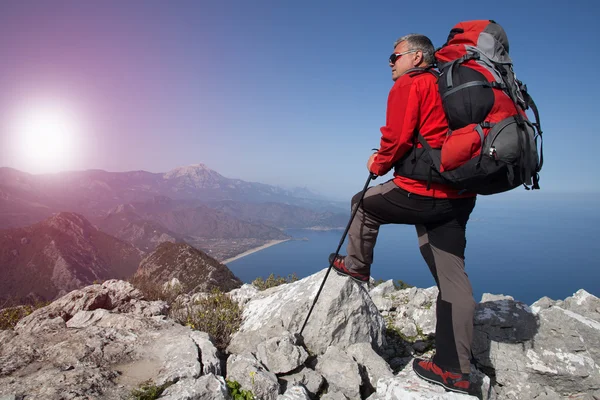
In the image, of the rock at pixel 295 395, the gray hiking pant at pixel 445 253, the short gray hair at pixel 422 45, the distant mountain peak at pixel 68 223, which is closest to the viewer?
the rock at pixel 295 395

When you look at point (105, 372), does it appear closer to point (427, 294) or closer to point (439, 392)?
point (439, 392)

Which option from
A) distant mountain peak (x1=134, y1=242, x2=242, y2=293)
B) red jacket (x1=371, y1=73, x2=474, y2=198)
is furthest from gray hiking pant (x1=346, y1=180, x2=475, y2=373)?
distant mountain peak (x1=134, y1=242, x2=242, y2=293)

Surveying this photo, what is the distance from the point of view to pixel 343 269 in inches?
191

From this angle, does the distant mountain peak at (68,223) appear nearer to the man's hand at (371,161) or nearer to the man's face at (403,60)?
the man's hand at (371,161)

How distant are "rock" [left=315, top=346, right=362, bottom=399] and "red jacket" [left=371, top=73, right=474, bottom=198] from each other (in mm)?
2408

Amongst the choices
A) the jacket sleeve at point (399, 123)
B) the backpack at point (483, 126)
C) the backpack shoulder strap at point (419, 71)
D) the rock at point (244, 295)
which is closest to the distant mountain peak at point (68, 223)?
the rock at point (244, 295)

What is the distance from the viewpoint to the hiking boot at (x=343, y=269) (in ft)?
15.6

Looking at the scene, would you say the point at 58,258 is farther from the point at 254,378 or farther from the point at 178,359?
the point at 254,378

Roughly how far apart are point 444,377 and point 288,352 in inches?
73.5

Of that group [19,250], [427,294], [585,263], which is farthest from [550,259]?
[19,250]

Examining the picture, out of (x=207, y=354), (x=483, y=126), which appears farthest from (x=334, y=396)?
(x=483, y=126)

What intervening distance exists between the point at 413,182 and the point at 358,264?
1645 millimetres

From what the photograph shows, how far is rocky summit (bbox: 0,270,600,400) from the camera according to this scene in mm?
3449

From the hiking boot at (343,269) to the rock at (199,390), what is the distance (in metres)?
2.22
